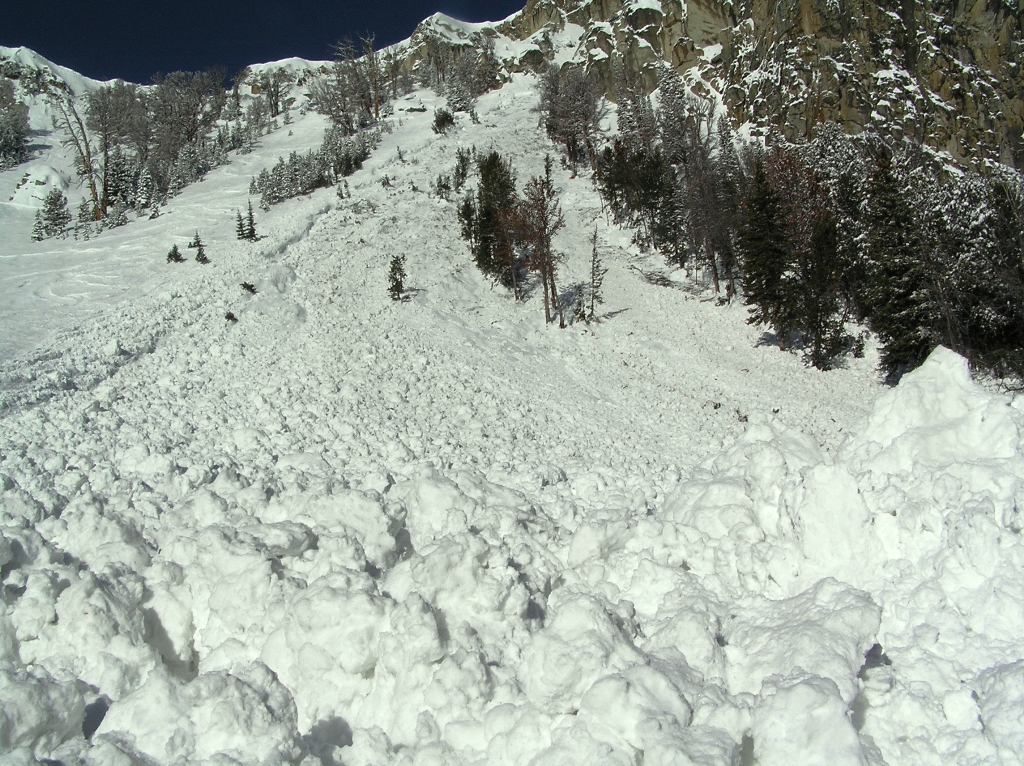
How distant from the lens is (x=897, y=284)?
21469mm

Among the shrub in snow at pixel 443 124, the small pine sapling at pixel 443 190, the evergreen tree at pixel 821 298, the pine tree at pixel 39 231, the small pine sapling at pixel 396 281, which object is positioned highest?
the shrub in snow at pixel 443 124

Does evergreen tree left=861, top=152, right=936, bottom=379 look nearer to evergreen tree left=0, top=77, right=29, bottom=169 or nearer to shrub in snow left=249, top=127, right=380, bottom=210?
shrub in snow left=249, top=127, right=380, bottom=210

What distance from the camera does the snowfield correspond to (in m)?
4.69

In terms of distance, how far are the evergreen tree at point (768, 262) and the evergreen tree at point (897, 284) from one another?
3.22m

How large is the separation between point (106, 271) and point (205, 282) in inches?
194

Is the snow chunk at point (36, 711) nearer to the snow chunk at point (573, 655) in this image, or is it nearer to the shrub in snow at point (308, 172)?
the snow chunk at point (573, 655)

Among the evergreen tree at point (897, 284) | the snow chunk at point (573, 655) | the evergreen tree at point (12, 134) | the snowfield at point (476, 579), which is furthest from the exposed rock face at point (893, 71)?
the evergreen tree at point (12, 134)

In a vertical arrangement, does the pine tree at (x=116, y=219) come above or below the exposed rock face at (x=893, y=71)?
below

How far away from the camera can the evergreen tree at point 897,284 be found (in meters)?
21.0

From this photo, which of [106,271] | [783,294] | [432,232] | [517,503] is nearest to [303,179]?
[432,232]

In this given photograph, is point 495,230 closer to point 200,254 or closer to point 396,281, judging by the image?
point 396,281

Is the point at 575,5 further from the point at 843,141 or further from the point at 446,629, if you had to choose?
the point at 446,629

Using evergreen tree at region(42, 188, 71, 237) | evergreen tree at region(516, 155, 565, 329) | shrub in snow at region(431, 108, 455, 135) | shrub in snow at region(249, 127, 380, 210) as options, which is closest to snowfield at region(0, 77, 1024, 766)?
evergreen tree at region(516, 155, 565, 329)

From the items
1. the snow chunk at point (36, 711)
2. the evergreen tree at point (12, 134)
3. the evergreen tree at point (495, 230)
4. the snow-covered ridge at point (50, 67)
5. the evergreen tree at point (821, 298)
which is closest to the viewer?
the snow chunk at point (36, 711)
